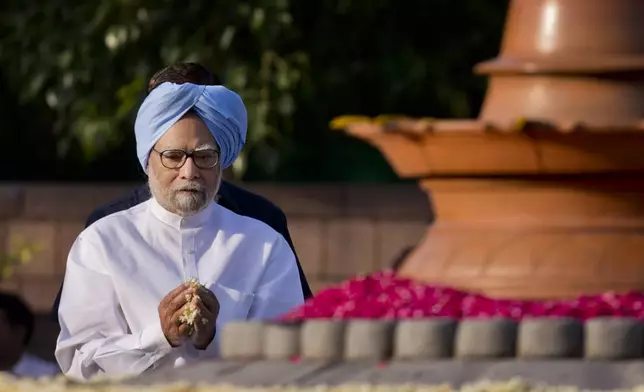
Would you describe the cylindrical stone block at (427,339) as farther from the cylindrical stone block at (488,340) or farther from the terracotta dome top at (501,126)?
the terracotta dome top at (501,126)

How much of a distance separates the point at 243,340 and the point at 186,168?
2.21 feet

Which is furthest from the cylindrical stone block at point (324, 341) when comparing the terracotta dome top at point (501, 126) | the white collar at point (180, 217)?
the terracotta dome top at point (501, 126)

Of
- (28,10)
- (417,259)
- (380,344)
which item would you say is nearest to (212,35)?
(28,10)

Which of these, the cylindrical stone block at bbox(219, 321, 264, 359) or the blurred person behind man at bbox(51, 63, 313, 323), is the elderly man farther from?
the blurred person behind man at bbox(51, 63, 313, 323)

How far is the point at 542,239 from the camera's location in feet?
21.9

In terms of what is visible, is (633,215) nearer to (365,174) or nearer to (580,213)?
(580,213)

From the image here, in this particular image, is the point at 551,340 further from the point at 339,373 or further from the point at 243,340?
the point at 243,340

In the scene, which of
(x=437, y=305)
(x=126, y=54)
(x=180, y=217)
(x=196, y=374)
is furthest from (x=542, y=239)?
(x=126, y=54)

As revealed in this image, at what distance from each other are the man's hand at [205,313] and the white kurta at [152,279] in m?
0.07

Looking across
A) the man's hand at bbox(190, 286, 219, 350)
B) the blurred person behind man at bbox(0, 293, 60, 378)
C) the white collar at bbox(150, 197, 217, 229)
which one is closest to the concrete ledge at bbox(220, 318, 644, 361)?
the man's hand at bbox(190, 286, 219, 350)

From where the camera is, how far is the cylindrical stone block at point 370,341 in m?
5.29

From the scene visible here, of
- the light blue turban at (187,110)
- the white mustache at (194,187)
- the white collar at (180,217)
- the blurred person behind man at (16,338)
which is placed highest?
the light blue turban at (187,110)

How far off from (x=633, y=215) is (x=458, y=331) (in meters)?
1.70

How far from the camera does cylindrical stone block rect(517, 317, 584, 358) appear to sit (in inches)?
204
